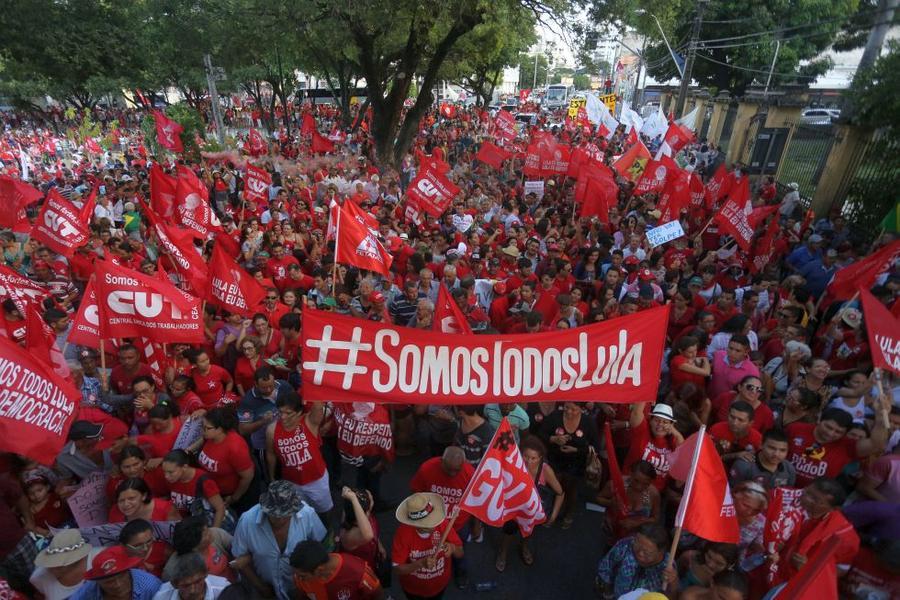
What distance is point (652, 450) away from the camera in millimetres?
4199

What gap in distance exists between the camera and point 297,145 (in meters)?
25.5

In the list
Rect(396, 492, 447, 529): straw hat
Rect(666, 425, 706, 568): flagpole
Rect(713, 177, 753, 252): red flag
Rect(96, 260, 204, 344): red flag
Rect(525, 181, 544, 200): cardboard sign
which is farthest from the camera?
Rect(525, 181, 544, 200): cardboard sign

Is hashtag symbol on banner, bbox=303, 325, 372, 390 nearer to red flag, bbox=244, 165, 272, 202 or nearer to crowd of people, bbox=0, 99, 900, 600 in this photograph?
crowd of people, bbox=0, 99, 900, 600

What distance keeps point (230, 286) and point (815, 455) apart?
561cm

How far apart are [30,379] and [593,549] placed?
4.55 m

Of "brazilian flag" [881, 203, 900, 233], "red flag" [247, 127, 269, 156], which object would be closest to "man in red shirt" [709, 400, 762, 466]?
"brazilian flag" [881, 203, 900, 233]

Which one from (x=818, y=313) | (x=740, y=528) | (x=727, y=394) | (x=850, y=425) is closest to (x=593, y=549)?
(x=740, y=528)

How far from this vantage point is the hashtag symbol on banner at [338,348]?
12.0ft

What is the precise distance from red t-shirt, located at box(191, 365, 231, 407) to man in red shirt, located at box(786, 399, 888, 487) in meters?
4.91

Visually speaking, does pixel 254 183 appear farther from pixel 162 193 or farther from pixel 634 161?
pixel 634 161

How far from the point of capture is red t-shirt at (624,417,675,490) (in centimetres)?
415

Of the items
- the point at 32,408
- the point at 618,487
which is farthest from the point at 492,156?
the point at 32,408

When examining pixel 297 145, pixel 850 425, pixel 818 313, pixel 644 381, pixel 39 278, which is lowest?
pixel 297 145

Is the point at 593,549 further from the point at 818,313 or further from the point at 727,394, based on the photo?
the point at 818,313
